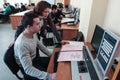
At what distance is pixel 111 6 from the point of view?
1499 mm

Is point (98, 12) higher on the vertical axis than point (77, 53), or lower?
higher

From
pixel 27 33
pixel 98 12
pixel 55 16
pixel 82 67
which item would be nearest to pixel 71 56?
pixel 82 67

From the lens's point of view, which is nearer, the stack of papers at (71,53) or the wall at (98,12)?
the stack of papers at (71,53)

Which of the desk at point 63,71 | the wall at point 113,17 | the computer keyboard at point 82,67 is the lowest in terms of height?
the desk at point 63,71

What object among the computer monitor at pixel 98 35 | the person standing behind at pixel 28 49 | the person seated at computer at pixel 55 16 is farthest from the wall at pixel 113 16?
the person seated at computer at pixel 55 16

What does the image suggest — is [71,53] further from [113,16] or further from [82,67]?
[113,16]

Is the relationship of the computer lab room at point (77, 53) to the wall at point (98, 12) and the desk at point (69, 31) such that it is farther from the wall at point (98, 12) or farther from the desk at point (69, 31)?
the desk at point (69, 31)

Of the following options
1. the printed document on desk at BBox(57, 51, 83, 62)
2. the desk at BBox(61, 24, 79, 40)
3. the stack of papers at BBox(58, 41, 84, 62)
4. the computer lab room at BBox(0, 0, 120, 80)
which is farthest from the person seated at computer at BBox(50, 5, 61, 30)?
the printed document on desk at BBox(57, 51, 83, 62)

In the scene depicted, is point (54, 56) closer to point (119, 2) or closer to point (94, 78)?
point (94, 78)

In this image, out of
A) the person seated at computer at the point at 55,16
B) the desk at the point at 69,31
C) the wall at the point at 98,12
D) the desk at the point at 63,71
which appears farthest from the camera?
the person seated at computer at the point at 55,16

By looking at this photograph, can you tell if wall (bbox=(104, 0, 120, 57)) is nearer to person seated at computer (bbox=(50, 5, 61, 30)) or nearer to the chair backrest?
the chair backrest

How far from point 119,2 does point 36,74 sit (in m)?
1.12

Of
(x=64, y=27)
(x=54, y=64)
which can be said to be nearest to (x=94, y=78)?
(x=54, y=64)

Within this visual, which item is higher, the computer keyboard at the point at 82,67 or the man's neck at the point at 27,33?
the man's neck at the point at 27,33
